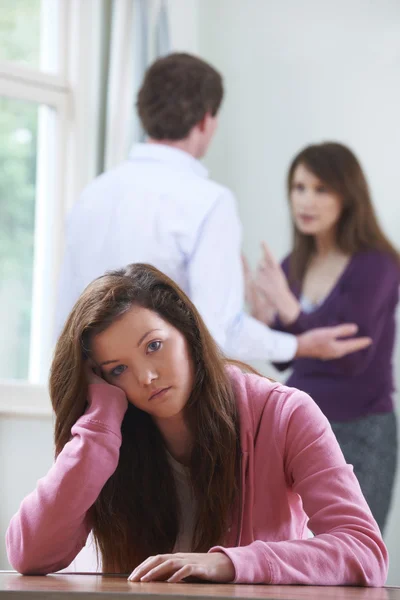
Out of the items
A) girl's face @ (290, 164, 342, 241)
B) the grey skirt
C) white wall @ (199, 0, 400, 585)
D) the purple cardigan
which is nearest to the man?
the purple cardigan

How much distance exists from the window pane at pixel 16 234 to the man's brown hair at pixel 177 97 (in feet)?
2.55

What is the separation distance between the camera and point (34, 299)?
11.3ft

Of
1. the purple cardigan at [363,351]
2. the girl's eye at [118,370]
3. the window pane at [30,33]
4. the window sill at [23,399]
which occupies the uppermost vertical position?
the window pane at [30,33]

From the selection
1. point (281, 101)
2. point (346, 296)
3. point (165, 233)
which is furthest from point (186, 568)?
point (281, 101)

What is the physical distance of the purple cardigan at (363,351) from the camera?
2.93m

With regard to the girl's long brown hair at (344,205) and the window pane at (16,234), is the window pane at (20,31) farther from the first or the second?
the girl's long brown hair at (344,205)

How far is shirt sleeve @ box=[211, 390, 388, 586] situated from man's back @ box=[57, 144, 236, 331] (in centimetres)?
117

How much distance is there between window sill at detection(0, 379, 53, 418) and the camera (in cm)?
319

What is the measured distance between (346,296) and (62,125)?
126 cm

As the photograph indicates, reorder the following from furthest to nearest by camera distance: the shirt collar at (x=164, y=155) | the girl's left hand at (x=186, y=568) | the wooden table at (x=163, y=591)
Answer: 1. the shirt collar at (x=164, y=155)
2. the girl's left hand at (x=186, y=568)
3. the wooden table at (x=163, y=591)

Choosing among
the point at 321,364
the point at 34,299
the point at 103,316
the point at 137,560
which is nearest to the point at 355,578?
the point at 137,560

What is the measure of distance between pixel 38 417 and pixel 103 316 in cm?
191

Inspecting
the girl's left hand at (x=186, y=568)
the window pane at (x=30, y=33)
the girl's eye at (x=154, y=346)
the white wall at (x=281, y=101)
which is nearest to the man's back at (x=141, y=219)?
the white wall at (x=281, y=101)

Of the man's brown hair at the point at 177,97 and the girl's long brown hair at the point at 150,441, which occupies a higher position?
the man's brown hair at the point at 177,97
